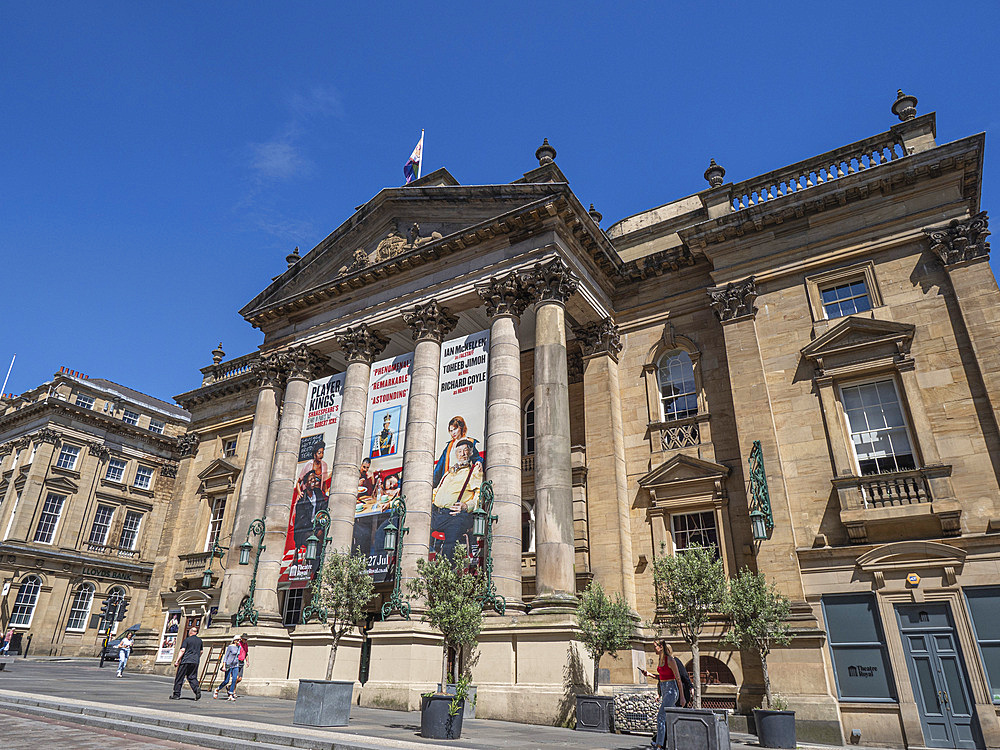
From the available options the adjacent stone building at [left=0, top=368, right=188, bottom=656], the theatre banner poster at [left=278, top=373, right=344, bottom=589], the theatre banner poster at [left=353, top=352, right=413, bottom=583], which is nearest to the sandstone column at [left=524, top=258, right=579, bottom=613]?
the theatre banner poster at [left=353, top=352, right=413, bottom=583]

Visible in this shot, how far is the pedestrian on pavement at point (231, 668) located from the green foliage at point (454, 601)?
286 inches

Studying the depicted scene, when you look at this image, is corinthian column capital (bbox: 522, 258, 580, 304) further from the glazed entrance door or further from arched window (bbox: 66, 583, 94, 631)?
arched window (bbox: 66, 583, 94, 631)

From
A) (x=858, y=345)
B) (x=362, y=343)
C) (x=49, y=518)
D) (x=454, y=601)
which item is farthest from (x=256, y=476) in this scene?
(x=49, y=518)

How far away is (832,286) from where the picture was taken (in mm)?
18969

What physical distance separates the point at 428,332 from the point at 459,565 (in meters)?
9.40

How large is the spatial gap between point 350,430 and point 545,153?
12.2 m

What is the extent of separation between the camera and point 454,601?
14.1 meters

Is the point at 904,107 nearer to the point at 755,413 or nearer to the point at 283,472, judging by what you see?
the point at 755,413

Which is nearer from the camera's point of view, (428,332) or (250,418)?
(428,332)

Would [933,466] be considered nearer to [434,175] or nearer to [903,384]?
[903,384]

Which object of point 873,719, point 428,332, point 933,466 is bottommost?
point 873,719

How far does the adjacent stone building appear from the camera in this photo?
4109cm

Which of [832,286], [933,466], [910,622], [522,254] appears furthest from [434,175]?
[910,622]

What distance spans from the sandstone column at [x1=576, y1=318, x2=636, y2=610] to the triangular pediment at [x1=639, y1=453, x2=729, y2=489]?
1062mm
